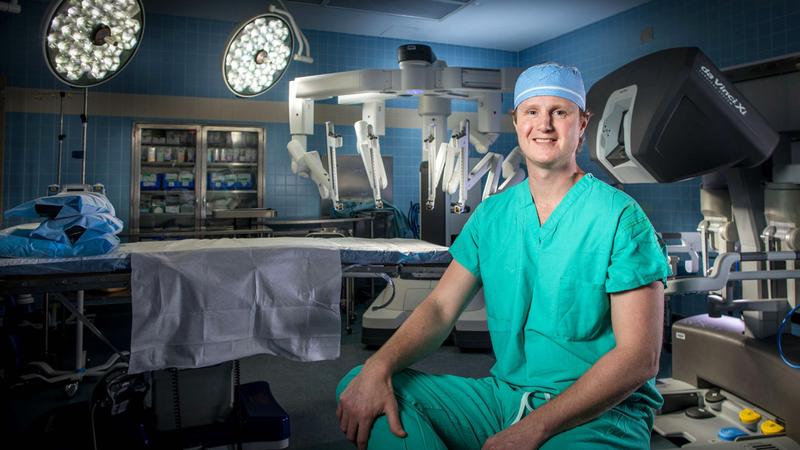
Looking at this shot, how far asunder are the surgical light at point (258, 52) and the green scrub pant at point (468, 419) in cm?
250

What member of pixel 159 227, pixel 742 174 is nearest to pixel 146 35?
pixel 159 227

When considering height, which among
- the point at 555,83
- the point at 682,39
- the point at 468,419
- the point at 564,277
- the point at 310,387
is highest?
the point at 682,39

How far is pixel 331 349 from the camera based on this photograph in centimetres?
256

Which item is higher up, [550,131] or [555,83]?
[555,83]

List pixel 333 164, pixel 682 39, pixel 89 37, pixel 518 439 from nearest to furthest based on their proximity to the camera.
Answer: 1. pixel 518 439
2. pixel 89 37
3. pixel 333 164
4. pixel 682 39

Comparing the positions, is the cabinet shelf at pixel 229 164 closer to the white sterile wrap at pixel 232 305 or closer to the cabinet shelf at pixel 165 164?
the cabinet shelf at pixel 165 164

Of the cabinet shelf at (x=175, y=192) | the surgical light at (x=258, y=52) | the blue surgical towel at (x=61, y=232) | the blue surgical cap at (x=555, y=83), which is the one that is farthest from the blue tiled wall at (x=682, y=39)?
the cabinet shelf at (x=175, y=192)

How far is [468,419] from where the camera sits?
130 centimetres

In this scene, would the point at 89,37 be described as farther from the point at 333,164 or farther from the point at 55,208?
the point at 333,164

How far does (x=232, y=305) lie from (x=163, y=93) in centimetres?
502

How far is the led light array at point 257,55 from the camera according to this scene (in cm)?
332

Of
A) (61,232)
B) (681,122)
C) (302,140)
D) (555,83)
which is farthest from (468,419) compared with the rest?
(302,140)

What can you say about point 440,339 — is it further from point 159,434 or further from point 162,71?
point 162,71

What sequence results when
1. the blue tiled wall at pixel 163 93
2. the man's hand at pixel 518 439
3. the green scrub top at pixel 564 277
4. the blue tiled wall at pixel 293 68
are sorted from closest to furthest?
the man's hand at pixel 518 439, the green scrub top at pixel 564 277, the blue tiled wall at pixel 293 68, the blue tiled wall at pixel 163 93
